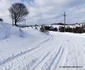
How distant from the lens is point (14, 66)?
6426 mm

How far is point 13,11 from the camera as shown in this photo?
48.2m

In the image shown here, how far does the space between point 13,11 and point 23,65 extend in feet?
143

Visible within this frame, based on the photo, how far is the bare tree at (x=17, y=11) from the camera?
47688mm

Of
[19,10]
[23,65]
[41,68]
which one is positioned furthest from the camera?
[19,10]

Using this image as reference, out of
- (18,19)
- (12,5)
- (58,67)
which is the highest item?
(12,5)

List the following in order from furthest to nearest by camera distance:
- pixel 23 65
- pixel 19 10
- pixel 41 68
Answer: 1. pixel 19 10
2. pixel 23 65
3. pixel 41 68

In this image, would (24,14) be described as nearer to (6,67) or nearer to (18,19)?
(18,19)

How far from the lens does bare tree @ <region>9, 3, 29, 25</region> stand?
4769 cm

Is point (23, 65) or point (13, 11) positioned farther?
point (13, 11)

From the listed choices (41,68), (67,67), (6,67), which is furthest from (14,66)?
(67,67)

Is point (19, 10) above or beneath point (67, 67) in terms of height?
above

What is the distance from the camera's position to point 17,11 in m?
47.8

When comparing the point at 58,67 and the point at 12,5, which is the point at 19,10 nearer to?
the point at 12,5

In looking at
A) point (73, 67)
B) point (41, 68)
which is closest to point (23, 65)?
point (41, 68)
